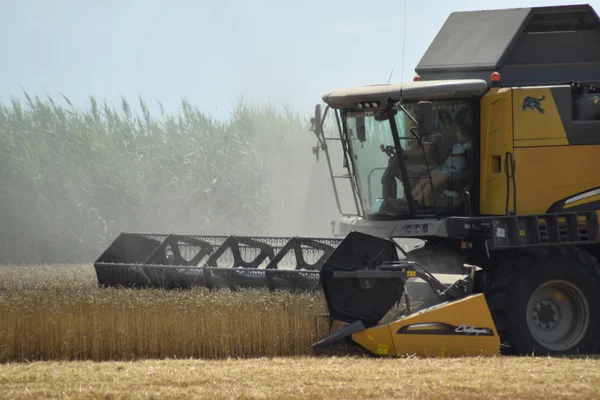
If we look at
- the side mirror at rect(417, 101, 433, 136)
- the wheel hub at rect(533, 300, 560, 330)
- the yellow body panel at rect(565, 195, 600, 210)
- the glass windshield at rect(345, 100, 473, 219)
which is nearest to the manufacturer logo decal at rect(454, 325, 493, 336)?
the wheel hub at rect(533, 300, 560, 330)

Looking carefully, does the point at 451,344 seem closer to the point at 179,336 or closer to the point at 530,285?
the point at 530,285

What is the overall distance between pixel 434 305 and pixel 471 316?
358 mm

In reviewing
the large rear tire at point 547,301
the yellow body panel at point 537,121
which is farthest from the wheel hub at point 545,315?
the yellow body panel at point 537,121

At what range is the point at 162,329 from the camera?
6496 mm

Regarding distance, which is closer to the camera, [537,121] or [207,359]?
[207,359]

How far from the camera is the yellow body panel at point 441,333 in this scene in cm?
611

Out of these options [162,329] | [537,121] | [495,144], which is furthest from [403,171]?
[162,329]

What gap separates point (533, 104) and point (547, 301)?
1.63 m

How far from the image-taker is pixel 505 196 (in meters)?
6.78

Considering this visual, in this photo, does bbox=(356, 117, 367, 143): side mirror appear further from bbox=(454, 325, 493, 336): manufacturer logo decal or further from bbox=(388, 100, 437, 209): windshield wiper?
bbox=(454, 325, 493, 336): manufacturer logo decal

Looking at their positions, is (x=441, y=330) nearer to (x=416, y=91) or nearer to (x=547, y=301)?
(x=547, y=301)

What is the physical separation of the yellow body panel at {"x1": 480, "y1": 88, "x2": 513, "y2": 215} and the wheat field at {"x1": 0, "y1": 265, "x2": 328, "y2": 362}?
5.53 ft

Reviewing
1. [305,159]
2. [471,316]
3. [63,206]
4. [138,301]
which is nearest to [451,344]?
[471,316]

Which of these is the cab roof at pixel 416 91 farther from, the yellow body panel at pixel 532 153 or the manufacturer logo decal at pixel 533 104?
the manufacturer logo decal at pixel 533 104
